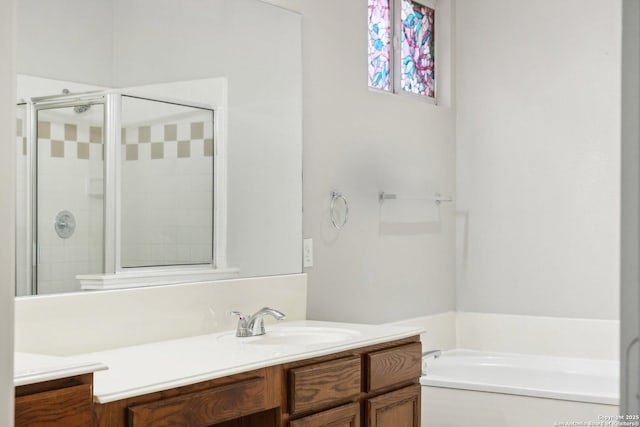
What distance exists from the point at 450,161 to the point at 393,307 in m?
0.97

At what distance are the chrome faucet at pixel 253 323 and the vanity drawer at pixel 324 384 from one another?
33 cm

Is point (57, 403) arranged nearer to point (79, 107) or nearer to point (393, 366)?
point (79, 107)

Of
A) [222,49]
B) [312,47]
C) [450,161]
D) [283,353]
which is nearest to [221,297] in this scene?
[283,353]

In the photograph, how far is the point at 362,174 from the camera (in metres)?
3.63

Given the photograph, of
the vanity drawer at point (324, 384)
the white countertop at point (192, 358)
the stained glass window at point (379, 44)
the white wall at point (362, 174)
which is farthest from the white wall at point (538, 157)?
the vanity drawer at point (324, 384)

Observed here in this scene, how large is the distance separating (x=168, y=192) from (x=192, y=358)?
0.67 m

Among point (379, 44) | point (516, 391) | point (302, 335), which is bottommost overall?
point (516, 391)

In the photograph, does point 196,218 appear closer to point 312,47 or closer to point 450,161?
point 312,47

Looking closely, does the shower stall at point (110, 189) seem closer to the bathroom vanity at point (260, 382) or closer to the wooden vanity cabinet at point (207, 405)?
the bathroom vanity at point (260, 382)

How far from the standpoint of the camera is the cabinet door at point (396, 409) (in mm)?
2607

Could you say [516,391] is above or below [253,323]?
below

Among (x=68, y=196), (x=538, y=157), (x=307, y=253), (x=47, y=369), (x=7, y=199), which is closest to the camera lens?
(x=7, y=199)

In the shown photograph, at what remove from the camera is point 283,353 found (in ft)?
7.46
